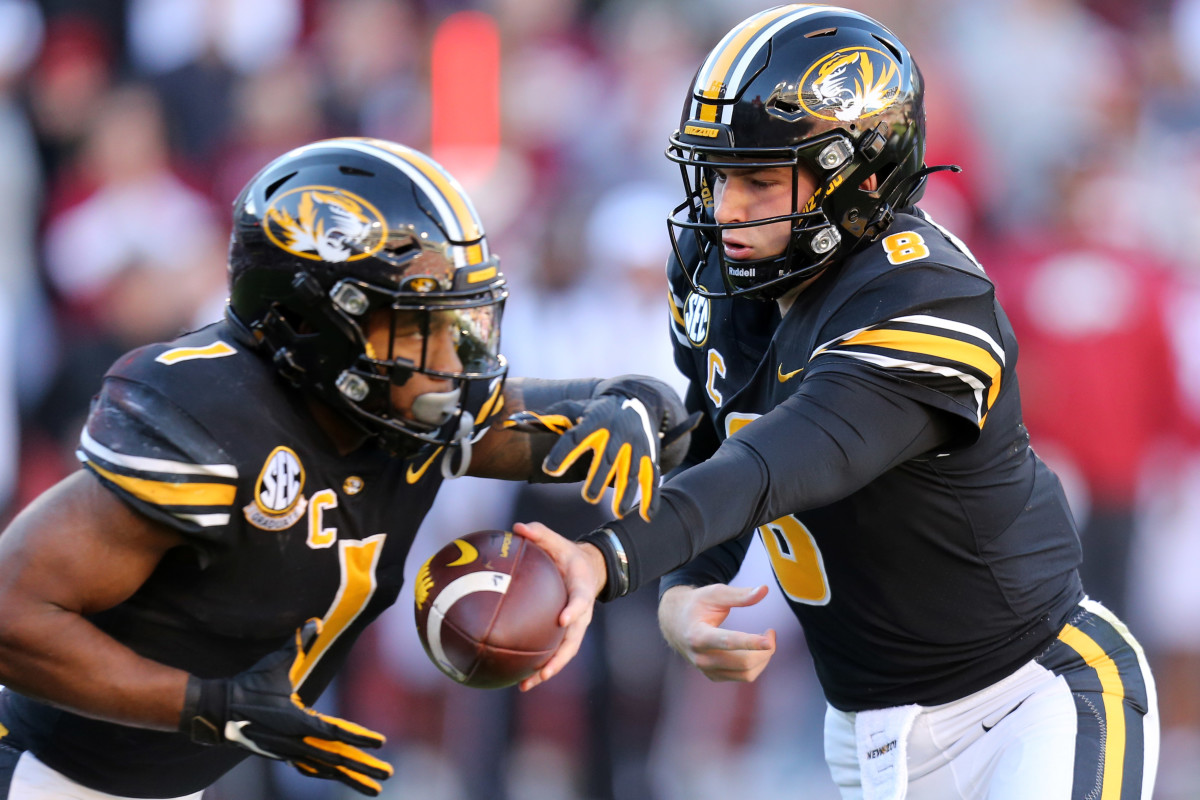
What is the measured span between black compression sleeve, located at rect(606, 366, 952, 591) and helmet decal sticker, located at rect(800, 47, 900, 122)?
22.5 inches

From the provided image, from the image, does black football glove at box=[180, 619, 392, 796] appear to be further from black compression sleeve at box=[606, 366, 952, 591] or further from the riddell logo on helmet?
the riddell logo on helmet

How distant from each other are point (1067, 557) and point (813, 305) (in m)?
0.79

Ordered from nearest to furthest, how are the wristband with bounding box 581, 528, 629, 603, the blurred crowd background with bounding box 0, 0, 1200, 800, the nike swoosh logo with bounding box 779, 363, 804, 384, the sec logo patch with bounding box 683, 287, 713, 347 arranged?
the wristband with bounding box 581, 528, 629, 603, the nike swoosh logo with bounding box 779, 363, 804, 384, the sec logo patch with bounding box 683, 287, 713, 347, the blurred crowd background with bounding box 0, 0, 1200, 800

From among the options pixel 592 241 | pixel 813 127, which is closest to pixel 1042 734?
pixel 813 127

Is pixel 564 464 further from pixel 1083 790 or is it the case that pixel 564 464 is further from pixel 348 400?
pixel 1083 790

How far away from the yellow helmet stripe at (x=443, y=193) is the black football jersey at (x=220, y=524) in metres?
0.44

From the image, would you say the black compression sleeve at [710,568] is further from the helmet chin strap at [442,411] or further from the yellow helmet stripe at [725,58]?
the yellow helmet stripe at [725,58]

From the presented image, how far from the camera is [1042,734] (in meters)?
2.76

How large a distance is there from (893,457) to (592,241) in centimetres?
342

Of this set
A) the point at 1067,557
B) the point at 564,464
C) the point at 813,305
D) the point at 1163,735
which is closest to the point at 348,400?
the point at 564,464

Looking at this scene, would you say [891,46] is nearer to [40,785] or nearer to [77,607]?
[77,607]

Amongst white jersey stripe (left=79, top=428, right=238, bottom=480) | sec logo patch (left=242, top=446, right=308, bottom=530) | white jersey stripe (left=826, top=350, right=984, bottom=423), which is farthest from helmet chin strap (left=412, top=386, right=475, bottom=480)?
white jersey stripe (left=826, top=350, right=984, bottom=423)

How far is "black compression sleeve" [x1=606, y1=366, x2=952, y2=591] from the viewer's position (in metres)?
2.34

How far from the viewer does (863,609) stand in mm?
2898
